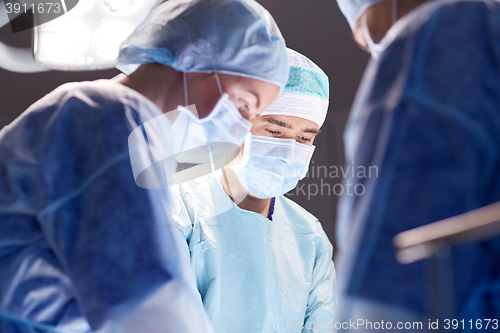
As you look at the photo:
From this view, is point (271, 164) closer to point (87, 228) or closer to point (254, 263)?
point (254, 263)

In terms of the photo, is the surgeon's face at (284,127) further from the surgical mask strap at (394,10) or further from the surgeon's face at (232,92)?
the surgical mask strap at (394,10)

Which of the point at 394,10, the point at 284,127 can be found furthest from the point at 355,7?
the point at 284,127

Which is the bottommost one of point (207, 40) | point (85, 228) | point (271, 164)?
point (271, 164)

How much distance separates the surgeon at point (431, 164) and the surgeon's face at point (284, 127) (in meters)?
1.37

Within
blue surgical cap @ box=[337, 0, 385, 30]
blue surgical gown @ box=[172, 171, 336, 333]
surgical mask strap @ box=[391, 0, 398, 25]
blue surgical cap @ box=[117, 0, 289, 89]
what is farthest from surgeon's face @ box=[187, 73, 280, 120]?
blue surgical gown @ box=[172, 171, 336, 333]

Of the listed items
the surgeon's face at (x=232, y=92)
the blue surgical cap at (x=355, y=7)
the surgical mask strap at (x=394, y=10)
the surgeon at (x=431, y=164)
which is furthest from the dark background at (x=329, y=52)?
the surgeon at (x=431, y=164)

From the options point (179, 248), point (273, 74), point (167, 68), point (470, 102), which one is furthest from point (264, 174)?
point (470, 102)

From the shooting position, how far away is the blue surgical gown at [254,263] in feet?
6.15

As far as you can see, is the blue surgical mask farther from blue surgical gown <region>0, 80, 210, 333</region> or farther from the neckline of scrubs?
blue surgical gown <region>0, 80, 210, 333</region>

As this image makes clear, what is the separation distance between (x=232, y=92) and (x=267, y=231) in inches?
35.5

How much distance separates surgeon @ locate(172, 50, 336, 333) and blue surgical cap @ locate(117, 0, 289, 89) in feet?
2.32

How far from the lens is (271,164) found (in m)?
2.08

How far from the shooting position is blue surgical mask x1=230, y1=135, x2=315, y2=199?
2.07 metres

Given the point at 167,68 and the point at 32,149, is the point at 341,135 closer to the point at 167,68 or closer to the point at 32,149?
the point at 167,68
